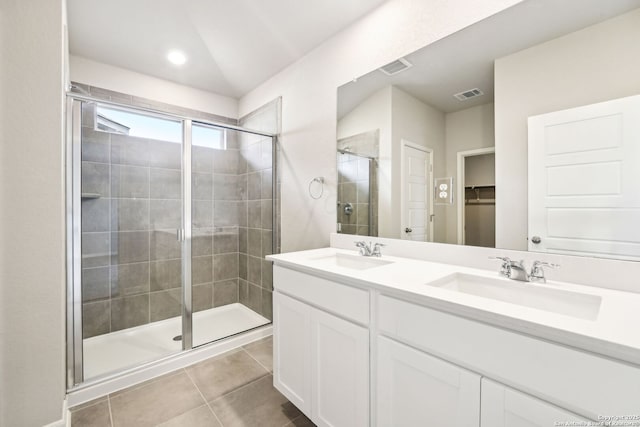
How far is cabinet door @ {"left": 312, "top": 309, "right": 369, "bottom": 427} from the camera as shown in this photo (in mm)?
1104

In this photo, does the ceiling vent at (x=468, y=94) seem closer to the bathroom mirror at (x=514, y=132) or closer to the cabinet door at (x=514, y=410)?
the bathroom mirror at (x=514, y=132)

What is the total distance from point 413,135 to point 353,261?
0.82m

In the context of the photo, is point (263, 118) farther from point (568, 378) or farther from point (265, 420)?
point (568, 378)

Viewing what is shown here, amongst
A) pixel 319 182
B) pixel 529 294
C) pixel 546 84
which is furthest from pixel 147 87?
pixel 529 294

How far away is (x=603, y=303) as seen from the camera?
0.86 meters

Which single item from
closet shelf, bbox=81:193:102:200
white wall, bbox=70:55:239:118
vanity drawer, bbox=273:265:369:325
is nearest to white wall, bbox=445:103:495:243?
vanity drawer, bbox=273:265:369:325

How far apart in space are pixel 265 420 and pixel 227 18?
2530mm

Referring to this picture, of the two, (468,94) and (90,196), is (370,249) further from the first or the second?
(90,196)

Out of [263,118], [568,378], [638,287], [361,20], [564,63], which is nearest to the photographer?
[568,378]

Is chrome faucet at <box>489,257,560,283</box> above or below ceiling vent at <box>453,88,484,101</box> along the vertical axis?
below

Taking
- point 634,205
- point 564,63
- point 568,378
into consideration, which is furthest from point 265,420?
point 564,63

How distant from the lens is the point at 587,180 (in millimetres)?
1049

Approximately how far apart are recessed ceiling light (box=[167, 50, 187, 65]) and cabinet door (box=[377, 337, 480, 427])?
2631 mm

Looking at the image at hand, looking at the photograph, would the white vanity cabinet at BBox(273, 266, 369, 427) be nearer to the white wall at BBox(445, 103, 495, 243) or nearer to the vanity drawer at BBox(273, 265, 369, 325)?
the vanity drawer at BBox(273, 265, 369, 325)
